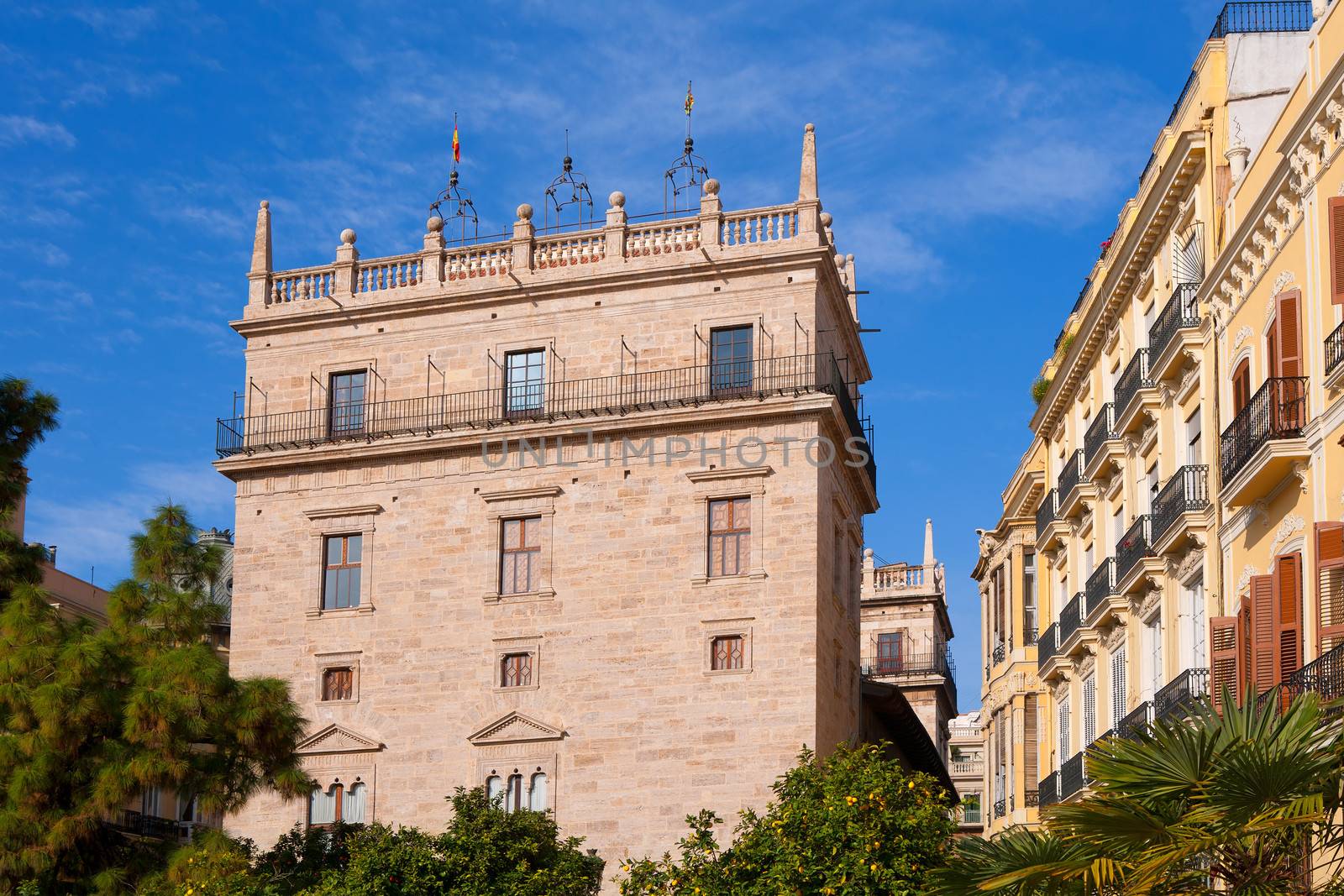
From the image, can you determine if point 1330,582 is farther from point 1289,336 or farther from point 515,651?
point 515,651

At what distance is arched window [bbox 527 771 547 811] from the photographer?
35.1 meters

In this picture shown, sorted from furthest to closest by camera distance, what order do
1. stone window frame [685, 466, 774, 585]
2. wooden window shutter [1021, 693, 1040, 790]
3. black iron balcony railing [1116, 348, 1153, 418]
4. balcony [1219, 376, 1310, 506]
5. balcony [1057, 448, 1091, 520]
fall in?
wooden window shutter [1021, 693, 1040, 790]
stone window frame [685, 466, 774, 585]
balcony [1057, 448, 1091, 520]
black iron balcony railing [1116, 348, 1153, 418]
balcony [1219, 376, 1310, 506]

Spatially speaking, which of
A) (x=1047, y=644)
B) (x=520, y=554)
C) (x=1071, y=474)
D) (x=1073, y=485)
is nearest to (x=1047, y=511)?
(x=1071, y=474)

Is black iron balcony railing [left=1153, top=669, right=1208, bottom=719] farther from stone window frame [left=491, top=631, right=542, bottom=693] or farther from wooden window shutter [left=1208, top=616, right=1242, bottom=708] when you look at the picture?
stone window frame [left=491, top=631, right=542, bottom=693]

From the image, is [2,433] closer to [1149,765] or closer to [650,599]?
[650,599]

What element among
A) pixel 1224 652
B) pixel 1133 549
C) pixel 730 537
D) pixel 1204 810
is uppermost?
pixel 730 537

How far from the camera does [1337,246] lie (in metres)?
18.0

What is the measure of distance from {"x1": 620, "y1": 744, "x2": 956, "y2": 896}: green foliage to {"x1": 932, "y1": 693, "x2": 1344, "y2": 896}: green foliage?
1087 centimetres

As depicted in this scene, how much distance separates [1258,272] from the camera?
22.2 meters

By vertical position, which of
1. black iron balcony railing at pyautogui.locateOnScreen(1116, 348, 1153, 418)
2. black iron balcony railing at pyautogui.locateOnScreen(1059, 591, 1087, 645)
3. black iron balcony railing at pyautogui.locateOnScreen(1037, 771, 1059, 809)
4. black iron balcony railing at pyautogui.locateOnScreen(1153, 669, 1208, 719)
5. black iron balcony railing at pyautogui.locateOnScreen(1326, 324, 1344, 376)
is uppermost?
black iron balcony railing at pyautogui.locateOnScreen(1116, 348, 1153, 418)

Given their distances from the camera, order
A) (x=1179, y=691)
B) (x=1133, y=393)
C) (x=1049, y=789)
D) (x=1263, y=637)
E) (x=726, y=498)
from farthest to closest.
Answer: (x=726, y=498)
(x=1049, y=789)
(x=1133, y=393)
(x=1179, y=691)
(x=1263, y=637)

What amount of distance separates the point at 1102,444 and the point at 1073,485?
335 cm

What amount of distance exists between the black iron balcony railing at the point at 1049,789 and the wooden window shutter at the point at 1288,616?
1269 centimetres

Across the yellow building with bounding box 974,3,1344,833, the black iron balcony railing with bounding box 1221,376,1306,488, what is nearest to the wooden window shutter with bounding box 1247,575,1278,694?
the yellow building with bounding box 974,3,1344,833
